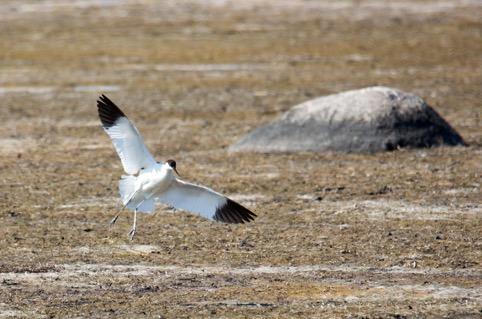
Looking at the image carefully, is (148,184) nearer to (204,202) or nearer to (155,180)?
(155,180)

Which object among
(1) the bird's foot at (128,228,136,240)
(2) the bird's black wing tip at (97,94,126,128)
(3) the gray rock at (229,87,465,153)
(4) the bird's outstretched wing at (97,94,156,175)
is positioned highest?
(2) the bird's black wing tip at (97,94,126,128)

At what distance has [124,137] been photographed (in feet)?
36.6

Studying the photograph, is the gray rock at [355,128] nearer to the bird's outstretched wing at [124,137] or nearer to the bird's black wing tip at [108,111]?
the bird's outstretched wing at [124,137]

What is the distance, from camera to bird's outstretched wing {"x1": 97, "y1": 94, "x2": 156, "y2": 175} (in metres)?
11.1

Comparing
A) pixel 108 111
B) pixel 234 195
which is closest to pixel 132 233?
pixel 108 111

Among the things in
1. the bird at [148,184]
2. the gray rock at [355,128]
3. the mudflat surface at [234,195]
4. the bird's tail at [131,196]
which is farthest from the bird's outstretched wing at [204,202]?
the gray rock at [355,128]

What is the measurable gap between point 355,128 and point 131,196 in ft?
18.3

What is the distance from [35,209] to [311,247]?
3.27 meters

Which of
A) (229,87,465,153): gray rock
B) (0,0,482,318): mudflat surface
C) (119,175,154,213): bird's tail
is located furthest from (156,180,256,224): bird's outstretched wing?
(229,87,465,153): gray rock

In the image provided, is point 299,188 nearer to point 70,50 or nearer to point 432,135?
point 432,135

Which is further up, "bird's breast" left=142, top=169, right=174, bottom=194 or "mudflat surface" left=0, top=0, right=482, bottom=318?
"bird's breast" left=142, top=169, right=174, bottom=194

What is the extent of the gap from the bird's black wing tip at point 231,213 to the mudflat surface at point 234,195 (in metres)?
0.28

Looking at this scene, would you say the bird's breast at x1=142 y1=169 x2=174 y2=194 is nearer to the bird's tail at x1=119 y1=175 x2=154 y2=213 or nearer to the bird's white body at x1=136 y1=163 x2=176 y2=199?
the bird's white body at x1=136 y1=163 x2=176 y2=199

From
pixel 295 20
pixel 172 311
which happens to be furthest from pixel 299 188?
pixel 295 20
